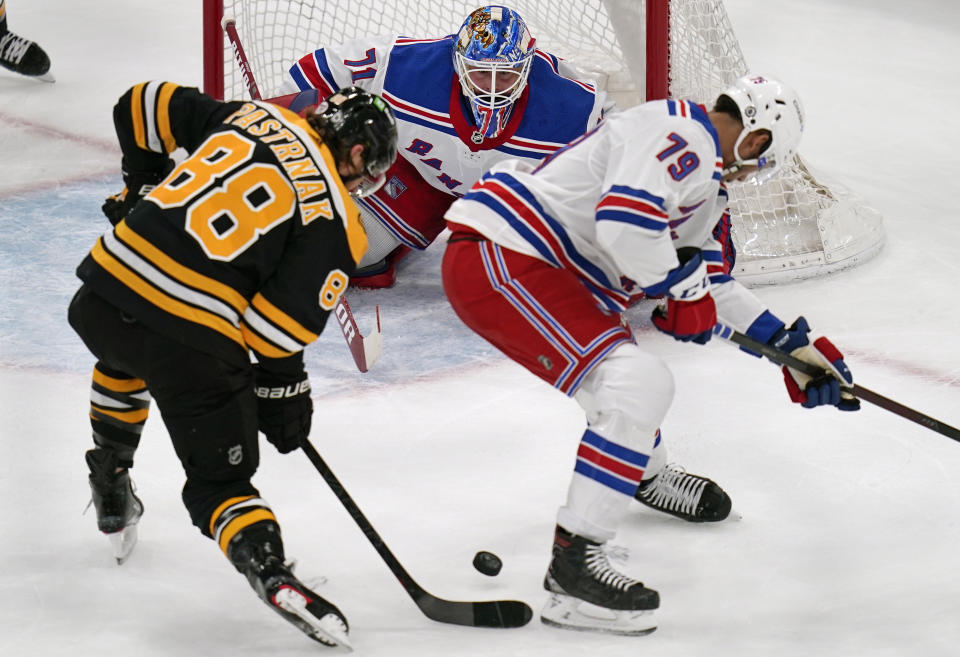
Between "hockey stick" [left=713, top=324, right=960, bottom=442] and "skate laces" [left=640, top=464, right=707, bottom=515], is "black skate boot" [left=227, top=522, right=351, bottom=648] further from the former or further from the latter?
"hockey stick" [left=713, top=324, right=960, bottom=442]

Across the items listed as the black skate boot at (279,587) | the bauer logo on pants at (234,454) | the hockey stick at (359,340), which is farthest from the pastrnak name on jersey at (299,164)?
the hockey stick at (359,340)

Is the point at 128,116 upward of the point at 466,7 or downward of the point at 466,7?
upward

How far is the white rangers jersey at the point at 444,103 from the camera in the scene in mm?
3947

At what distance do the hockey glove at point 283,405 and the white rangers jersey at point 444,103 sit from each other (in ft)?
5.15

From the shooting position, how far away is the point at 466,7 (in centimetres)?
524

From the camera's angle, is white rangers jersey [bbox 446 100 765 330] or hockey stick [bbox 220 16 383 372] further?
hockey stick [bbox 220 16 383 372]

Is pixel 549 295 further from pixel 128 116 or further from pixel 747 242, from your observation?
pixel 747 242

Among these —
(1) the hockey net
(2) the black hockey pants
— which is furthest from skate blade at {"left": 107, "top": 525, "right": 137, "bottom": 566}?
(1) the hockey net

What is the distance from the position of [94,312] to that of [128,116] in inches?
22.2

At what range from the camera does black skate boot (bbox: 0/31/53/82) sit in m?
5.74

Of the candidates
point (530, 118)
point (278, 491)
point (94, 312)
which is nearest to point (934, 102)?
point (530, 118)

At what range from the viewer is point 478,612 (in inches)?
98.7

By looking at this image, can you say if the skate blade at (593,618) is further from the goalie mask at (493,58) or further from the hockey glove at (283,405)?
the goalie mask at (493,58)

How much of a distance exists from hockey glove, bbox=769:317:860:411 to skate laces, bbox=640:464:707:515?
0.28m
